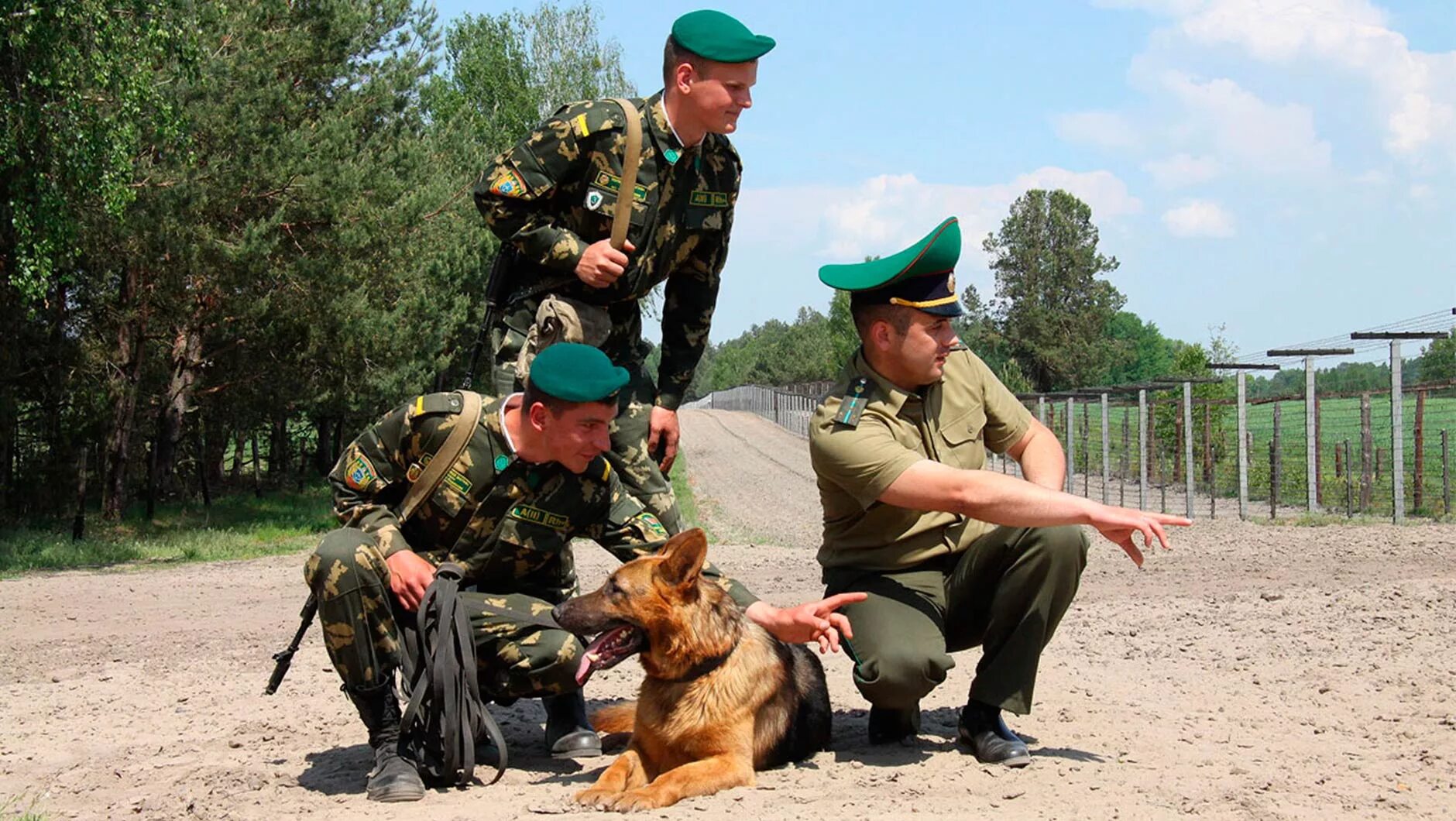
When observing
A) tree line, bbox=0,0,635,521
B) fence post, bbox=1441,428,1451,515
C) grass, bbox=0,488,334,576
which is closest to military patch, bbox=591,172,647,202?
tree line, bbox=0,0,635,521

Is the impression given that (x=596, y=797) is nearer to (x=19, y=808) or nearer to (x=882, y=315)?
(x=882, y=315)

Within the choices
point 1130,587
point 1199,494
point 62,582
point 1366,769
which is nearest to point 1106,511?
point 1366,769

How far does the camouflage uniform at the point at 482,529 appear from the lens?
16.2ft

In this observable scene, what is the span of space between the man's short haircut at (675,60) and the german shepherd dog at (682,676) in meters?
1.85

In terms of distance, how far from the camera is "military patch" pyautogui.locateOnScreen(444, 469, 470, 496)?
512 centimetres

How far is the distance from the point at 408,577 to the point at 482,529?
0.41 metres

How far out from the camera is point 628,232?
5.47 meters

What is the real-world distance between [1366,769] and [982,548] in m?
1.49

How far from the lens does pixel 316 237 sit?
23250mm

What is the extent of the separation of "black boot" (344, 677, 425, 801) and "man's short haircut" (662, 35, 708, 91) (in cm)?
251

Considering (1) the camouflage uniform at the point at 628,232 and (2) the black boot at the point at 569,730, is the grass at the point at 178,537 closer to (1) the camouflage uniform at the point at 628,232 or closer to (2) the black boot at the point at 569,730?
(2) the black boot at the point at 569,730

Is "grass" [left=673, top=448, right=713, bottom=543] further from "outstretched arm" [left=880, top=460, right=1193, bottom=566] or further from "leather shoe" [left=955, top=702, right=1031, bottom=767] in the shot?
"outstretched arm" [left=880, top=460, right=1193, bottom=566]

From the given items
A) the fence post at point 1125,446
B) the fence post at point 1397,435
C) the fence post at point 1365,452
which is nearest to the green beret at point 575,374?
the fence post at point 1397,435

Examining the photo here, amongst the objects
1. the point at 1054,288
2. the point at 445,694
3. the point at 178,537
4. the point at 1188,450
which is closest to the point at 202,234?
the point at 178,537
